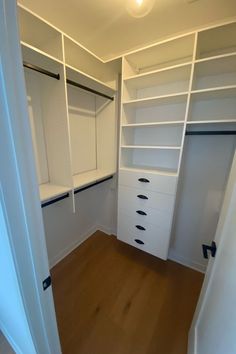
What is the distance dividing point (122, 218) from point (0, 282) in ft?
4.08

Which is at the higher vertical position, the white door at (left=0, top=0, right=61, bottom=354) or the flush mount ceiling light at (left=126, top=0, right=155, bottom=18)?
the flush mount ceiling light at (left=126, top=0, right=155, bottom=18)

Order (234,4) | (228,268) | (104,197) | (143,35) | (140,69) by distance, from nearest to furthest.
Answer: (228,268)
(234,4)
(143,35)
(140,69)
(104,197)

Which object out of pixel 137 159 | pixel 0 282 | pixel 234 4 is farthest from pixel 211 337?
pixel 234 4

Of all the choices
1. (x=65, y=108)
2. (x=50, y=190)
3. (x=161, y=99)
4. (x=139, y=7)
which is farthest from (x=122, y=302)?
(x=139, y=7)

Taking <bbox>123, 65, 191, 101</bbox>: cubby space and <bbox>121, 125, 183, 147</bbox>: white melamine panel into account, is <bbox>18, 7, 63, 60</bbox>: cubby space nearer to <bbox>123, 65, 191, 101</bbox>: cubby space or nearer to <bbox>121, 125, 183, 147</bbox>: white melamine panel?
<bbox>123, 65, 191, 101</bbox>: cubby space

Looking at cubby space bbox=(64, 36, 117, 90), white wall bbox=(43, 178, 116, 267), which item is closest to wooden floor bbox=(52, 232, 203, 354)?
white wall bbox=(43, 178, 116, 267)

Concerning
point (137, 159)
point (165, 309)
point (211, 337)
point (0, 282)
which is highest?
point (137, 159)

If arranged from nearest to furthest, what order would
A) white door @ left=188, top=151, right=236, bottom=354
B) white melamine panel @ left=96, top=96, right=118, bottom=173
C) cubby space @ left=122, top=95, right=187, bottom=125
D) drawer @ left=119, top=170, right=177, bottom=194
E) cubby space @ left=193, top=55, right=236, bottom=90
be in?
white door @ left=188, top=151, right=236, bottom=354 → cubby space @ left=193, top=55, right=236, bottom=90 → drawer @ left=119, top=170, right=177, bottom=194 → cubby space @ left=122, top=95, right=187, bottom=125 → white melamine panel @ left=96, top=96, right=118, bottom=173

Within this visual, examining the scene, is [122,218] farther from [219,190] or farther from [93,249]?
[219,190]

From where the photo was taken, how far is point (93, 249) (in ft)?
7.11

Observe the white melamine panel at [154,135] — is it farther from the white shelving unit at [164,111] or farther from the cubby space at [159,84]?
the cubby space at [159,84]

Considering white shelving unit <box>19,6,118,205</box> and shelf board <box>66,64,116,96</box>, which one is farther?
shelf board <box>66,64,116,96</box>

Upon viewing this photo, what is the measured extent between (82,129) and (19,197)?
1578 mm

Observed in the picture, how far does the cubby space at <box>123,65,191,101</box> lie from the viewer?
4.61 ft
